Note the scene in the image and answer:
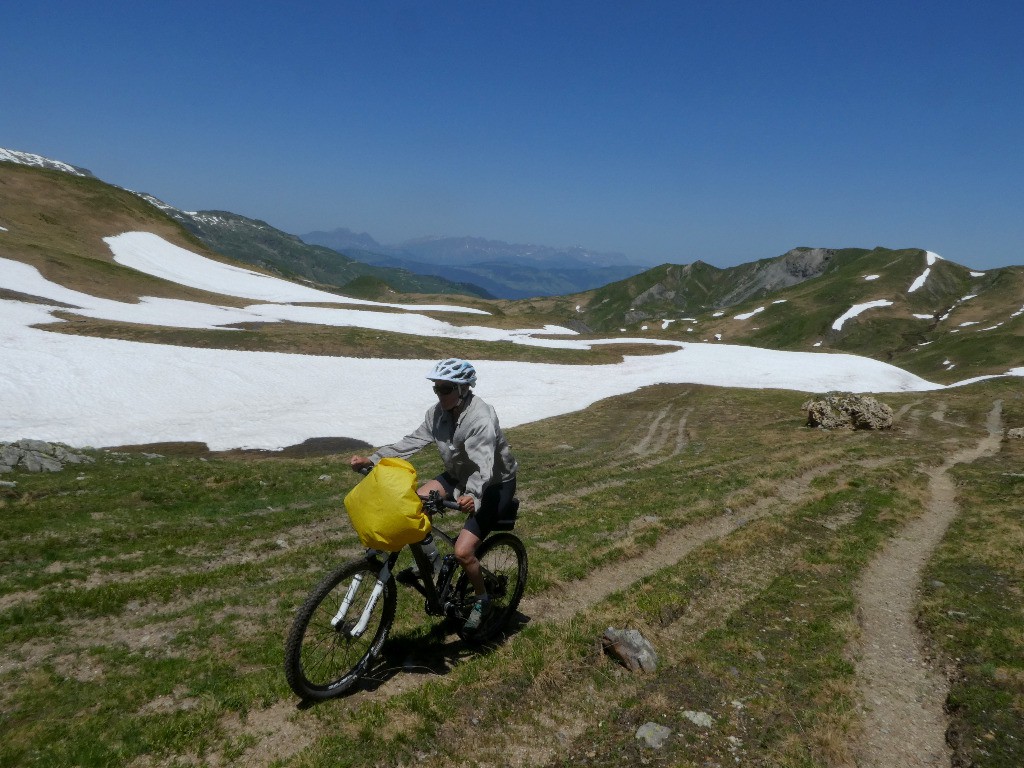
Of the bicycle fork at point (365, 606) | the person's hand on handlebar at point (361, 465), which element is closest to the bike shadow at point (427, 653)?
the bicycle fork at point (365, 606)

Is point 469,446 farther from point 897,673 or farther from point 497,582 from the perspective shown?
point 897,673

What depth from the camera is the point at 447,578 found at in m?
8.52

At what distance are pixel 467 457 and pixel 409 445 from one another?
0.88 metres

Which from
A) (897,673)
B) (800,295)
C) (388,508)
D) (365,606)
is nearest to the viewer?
(388,508)

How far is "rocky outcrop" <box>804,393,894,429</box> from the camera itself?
1453 inches

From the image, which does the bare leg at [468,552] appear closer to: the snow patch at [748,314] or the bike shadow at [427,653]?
the bike shadow at [427,653]

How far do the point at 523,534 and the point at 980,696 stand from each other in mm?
10001

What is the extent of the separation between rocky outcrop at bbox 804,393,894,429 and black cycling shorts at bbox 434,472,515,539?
35540 millimetres

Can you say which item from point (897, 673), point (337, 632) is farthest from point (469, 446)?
point (897, 673)

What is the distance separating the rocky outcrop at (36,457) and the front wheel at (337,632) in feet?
62.3

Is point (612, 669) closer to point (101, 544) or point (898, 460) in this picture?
point (101, 544)

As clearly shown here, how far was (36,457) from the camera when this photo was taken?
20828mm

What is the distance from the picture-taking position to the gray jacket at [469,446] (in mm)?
7965

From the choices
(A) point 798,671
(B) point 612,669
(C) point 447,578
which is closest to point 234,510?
(C) point 447,578
